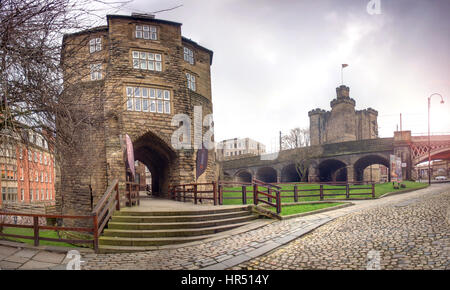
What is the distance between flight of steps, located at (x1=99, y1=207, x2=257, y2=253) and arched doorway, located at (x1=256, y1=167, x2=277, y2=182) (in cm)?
3292

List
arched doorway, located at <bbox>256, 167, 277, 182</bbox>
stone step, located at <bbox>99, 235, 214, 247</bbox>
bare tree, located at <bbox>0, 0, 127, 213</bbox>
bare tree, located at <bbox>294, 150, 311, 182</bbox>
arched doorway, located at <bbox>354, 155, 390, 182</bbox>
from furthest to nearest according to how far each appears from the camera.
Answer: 1. arched doorway, located at <bbox>256, 167, 277, 182</bbox>
2. bare tree, located at <bbox>294, 150, 311, 182</bbox>
3. arched doorway, located at <bbox>354, 155, 390, 182</bbox>
4. stone step, located at <bbox>99, 235, 214, 247</bbox>
5. bare tree, located at <bbox>0, 0, 127, 213</bbox>

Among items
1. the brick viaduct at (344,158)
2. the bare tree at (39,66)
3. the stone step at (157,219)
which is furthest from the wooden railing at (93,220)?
the brick viaduct at (344,158)

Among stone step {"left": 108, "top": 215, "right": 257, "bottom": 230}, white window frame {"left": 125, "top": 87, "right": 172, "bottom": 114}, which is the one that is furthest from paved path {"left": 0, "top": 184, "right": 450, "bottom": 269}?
white window frame {"left": 125, "top": 87, "right": 172, "bottom": 114}

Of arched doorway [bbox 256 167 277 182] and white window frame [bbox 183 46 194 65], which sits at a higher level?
white window frame [bbox 183 46 194 65]

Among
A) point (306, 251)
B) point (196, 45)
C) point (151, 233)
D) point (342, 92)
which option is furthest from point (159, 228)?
point (342, 92)

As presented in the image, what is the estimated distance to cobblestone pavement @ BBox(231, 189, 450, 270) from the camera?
13.5ft

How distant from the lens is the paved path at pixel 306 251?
4344 mm

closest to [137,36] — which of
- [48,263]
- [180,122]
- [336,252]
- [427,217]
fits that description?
[180,122]

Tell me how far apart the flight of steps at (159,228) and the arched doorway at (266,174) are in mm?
32919

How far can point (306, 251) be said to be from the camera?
5102 mm

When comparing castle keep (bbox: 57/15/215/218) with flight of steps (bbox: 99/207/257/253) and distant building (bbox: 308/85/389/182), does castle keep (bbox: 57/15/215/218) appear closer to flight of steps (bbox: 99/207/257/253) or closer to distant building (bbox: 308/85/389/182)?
flight of steps (bbox: 99/207/257/253)

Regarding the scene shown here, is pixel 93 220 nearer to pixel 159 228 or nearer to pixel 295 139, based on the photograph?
pixel 159 228

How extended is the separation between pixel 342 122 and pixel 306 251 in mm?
47312
